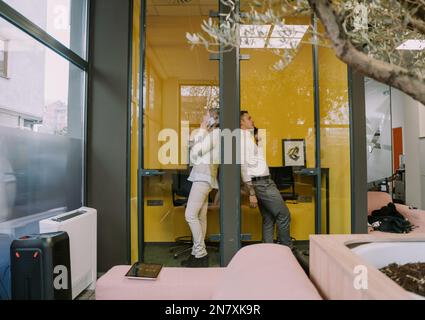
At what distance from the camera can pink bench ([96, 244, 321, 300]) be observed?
0.90 meters

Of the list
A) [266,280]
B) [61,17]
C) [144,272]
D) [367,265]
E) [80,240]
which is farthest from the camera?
[61,17]

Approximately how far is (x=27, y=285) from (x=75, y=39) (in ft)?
7.54

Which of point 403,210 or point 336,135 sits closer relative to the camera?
point 336,135

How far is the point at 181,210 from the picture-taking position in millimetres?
3305

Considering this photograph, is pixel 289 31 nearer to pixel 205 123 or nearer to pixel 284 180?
pixel 205 123

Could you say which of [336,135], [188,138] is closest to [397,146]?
[336,135]

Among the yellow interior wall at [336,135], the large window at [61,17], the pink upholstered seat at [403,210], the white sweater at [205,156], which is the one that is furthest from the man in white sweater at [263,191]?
the large window at [61,17]

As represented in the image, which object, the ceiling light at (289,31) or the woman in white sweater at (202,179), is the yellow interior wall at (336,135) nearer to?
the woman in white sweater at (202,179)

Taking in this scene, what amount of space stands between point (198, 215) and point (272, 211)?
846mm

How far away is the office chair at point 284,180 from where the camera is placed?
11.4ft

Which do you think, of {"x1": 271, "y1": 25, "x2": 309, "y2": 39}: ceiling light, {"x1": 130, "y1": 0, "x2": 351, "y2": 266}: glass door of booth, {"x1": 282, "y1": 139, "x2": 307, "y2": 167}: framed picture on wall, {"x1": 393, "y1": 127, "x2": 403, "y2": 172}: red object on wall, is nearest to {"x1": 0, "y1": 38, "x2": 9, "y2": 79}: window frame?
{"x1": 130, "y1": 0, "x2": 351, "y2": 266}: glass door of booth

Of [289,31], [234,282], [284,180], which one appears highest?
[289,31]
